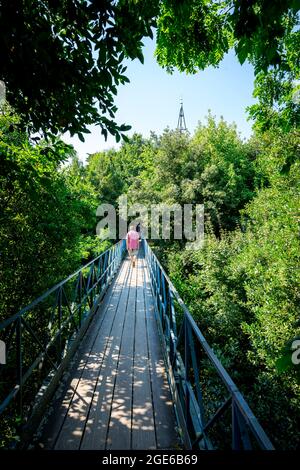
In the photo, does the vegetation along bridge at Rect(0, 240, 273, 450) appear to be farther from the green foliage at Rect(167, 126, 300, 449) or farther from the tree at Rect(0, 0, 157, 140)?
the tree at Rect(0, 0, 157, 140)

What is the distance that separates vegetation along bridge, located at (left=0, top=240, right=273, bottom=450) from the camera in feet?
7.74

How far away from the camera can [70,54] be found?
2447mm

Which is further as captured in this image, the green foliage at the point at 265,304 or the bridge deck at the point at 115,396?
the green foliage at the point at 265,304

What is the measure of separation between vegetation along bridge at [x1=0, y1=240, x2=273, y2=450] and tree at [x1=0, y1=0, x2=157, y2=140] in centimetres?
212

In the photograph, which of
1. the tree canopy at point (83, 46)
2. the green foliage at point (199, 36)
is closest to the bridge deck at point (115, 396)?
the tree canopy at point (83, 46)

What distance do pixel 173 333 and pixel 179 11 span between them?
12.2 ft

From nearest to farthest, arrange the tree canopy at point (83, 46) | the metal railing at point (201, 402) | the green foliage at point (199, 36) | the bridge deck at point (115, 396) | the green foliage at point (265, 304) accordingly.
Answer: the metal railing at point (201, 402) → the tree canopy at point (83, 46) → the green foliage at point (199, 36) → the bridge deck at point (115, 396) → the green foliage at point (265, 304)

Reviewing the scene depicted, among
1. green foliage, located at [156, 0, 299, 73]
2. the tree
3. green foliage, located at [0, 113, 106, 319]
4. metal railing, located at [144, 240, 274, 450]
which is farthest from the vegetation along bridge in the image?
green foliage, located at [156, 0, 299, 73]

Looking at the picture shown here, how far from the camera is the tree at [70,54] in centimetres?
202

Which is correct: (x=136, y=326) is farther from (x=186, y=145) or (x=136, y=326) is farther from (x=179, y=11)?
(x=186, y=145)

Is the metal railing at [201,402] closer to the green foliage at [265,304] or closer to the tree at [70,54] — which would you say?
the green foliage at [265,304]

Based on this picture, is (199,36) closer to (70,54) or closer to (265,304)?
(70,54)

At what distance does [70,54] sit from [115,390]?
157 inches

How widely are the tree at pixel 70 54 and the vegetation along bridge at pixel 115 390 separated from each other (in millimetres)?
2115
